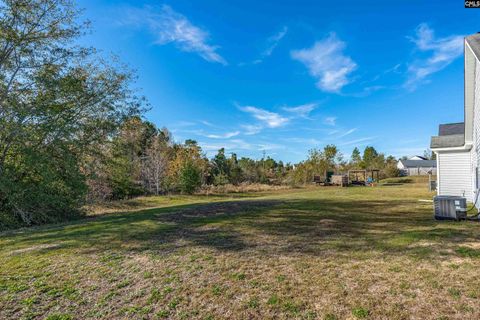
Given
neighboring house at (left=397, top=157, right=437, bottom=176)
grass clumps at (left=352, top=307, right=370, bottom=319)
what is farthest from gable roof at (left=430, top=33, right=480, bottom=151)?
neighboring house at (left=397, top=157, right=437, bottom=176)

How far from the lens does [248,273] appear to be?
326 cm

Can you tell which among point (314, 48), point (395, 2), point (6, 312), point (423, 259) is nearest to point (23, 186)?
point (6, 312)

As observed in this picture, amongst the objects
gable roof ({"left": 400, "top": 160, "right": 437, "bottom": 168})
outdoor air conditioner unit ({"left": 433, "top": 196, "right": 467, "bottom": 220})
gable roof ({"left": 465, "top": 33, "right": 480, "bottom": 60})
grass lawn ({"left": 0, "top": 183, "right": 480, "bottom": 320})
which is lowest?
grass lawn ({"left": 0, "top": 183, "right": 480, "bottom": 320})

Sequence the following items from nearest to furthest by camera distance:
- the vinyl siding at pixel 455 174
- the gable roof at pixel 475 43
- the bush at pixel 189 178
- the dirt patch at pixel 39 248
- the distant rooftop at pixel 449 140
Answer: the dirt patch at pixel 39 248, the gable roof at pixel 475 43, the vinyl siding at pixel 455 174, the distant rooftop at pixel 449 140, the bush at pixel 189 178

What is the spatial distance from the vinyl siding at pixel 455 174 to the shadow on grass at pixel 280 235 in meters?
4.34

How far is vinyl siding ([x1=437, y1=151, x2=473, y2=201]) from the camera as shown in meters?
9.99

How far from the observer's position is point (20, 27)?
7.75m

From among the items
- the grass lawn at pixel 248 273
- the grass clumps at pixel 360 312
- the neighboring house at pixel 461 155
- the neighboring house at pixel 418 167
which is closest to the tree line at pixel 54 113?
the grass lawn at pixel 248 273

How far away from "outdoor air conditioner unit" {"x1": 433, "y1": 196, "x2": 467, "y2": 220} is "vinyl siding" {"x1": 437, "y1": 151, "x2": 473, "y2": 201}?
4.81 m

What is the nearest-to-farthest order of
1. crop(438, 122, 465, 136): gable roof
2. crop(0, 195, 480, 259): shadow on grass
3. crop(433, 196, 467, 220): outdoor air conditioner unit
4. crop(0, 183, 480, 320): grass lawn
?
crop(0, 183, 480, 320): grass lawn
crop(0, 195, 480, 259): shadow on grass
crop(433, 196, 467, 220): outdoor air conditioner unit
crop(438, 122, 465, 136): gable roof

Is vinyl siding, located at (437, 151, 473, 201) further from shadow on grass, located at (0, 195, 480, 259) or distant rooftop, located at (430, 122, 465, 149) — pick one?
shadow on grass, located at (0, 195, 480, 259)

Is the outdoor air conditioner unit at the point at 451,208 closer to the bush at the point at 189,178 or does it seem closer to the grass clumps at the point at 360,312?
the grass clumps at the point at 360,312

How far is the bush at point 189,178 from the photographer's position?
18109 millimetres

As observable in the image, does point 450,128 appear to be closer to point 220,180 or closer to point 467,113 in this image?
point 467,113
